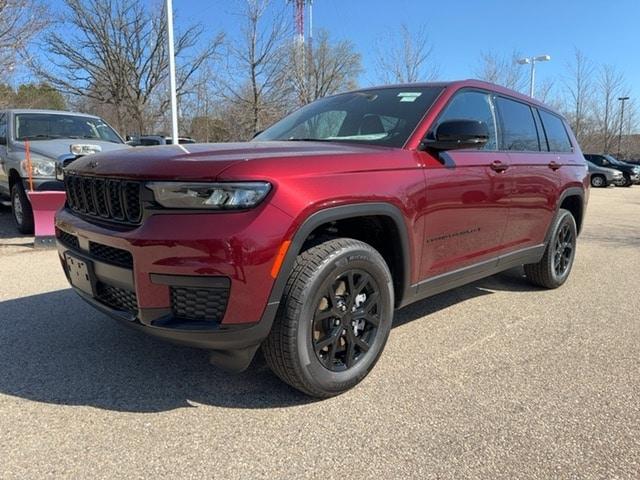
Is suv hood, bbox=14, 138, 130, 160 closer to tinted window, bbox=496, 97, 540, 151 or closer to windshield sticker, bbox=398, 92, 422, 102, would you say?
windshield sticker, bbox=398, 92, 422, 102

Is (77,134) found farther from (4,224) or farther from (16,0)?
(16,0)

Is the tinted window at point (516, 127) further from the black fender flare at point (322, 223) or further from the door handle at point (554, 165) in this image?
the black fender flare at point (322, 223)

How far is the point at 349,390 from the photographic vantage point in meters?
2.98

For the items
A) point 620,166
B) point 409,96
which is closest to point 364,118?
point 409,96

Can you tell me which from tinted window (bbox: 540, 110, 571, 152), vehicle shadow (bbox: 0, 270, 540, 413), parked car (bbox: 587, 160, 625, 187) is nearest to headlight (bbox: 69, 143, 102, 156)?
vehicle shadow (bbox: 0, 270, 540, 413)

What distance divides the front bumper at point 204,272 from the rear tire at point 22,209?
223 inches

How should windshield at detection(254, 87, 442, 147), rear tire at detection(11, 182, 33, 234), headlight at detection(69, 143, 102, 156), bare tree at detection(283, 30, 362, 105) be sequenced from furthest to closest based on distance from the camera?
bare tree at detection(283, 30, 362, 105)
rear tire at detection(11, 182, 33, 234)
headlight at detection(69, 143, 102, 156)
windshield at detection(254, 87, 442, 147)

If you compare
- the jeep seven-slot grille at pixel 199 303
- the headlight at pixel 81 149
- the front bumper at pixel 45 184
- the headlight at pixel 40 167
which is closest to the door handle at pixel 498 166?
the jeep seven-slot grille at pixel 199 303

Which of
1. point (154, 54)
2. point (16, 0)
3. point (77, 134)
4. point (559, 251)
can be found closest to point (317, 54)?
point (154, 54)

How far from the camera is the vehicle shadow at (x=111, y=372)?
286cm

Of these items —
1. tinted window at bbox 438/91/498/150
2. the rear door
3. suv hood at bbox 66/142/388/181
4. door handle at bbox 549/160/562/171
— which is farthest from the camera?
door handle at bbox 549/160/562/171

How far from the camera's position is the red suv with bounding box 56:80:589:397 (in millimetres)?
2387

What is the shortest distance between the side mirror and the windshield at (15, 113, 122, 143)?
21.2 ft

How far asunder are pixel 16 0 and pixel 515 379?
1350 centimetres
